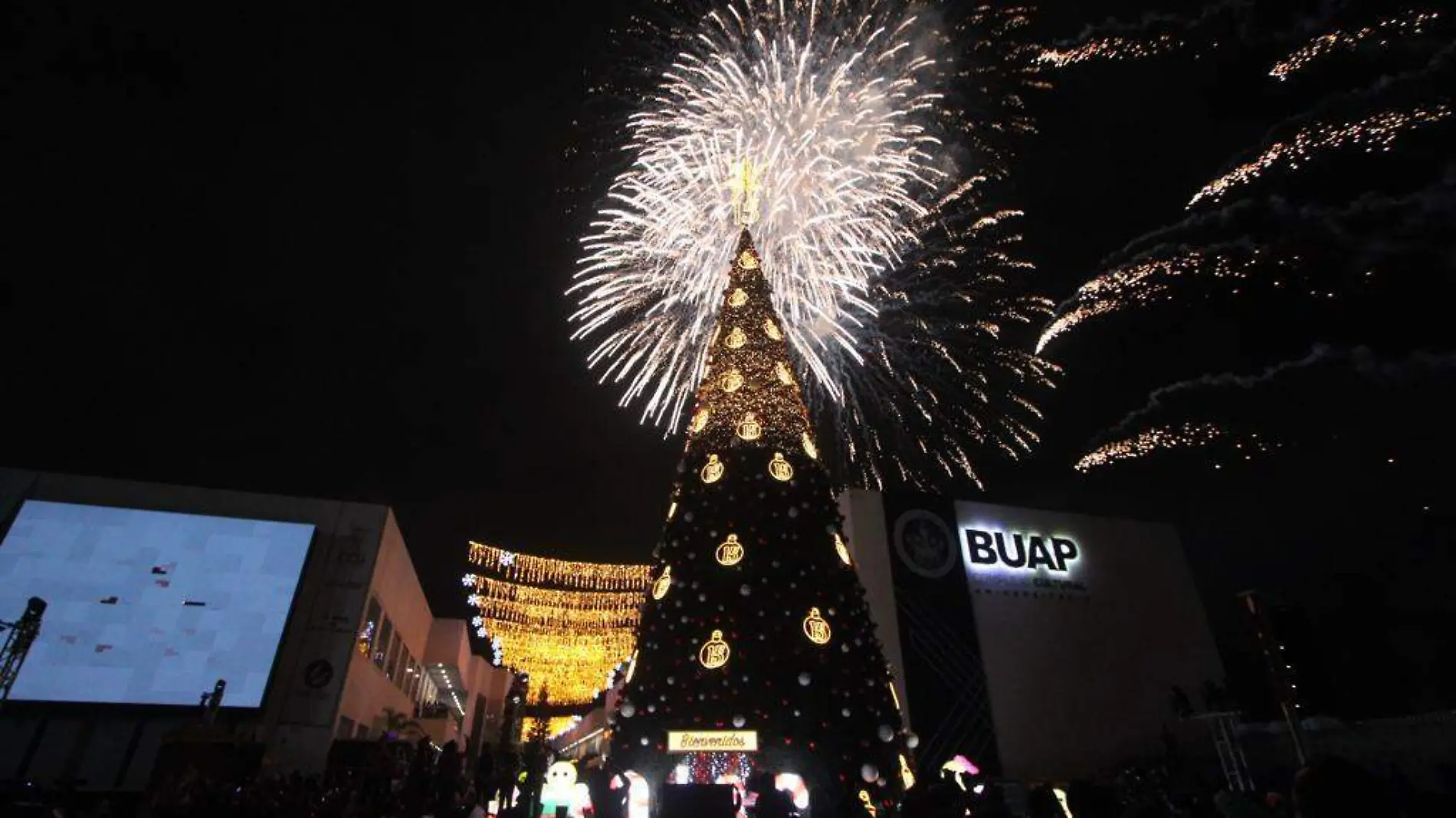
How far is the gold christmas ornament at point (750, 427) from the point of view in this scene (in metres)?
11.9

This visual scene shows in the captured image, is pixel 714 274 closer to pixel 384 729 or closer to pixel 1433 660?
pixel 384 729

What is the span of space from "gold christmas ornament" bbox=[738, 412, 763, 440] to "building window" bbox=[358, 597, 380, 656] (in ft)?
55.0

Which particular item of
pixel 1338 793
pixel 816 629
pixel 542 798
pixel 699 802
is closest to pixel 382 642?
pixel 542 798

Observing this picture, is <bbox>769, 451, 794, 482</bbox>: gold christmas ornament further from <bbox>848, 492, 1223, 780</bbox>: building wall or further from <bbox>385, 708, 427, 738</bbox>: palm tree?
<bbox>385, 708, 427, 738</bbox>: palm tree

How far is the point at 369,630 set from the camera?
2353 centimetres

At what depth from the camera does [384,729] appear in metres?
27.5

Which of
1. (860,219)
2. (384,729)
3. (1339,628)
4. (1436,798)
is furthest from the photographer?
(384,729)

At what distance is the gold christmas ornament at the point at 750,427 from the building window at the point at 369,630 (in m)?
16.8

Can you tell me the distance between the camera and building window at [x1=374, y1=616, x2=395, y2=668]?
2556 centimetres

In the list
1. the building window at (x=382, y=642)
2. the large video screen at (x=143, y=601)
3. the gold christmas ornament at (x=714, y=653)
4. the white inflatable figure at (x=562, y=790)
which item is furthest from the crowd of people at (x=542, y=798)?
the building window at (x=382, y=642)

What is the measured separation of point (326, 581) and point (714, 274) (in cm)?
1598

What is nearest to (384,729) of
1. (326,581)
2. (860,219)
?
(326,581)

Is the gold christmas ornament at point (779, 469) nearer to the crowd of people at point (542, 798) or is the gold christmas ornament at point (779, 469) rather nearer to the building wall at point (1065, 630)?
the crowd of people at point (542, 798)

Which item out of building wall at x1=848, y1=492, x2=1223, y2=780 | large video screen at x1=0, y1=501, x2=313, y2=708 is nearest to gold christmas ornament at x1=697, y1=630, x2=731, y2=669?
building wall at x1=848, y1=492, x2=1223, y2=780
